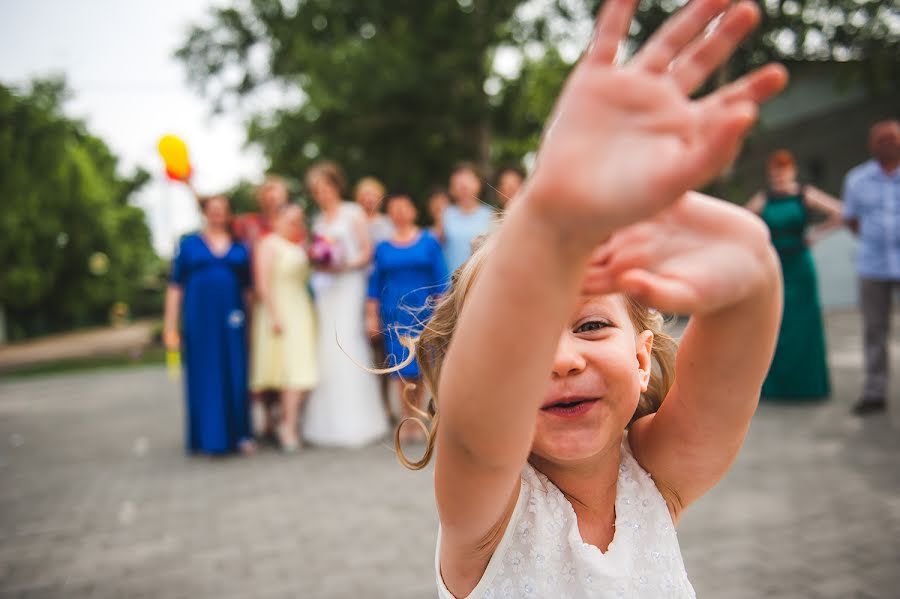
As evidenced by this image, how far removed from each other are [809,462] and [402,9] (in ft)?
51.1

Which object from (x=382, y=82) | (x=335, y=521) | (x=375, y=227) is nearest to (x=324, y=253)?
(x=375, y=227)

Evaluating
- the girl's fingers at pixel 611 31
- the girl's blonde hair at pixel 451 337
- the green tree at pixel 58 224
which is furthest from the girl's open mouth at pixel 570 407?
the green tree at pixel 58 224

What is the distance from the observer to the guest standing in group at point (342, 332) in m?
6.36

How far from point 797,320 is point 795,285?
0.33 metres

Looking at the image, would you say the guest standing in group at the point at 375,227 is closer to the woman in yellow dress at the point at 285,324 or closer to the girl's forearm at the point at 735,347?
the woman in yellow dress at the point at 285,324

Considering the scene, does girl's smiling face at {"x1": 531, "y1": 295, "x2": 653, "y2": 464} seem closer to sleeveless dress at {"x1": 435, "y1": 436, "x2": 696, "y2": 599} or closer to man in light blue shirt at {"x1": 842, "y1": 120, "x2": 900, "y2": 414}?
sleeveless dress at {"x1": 435, "y1": 436, "x2": 696, "y2": 599}

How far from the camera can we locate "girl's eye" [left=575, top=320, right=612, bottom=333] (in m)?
1.24

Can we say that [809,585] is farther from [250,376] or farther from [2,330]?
[2,330]

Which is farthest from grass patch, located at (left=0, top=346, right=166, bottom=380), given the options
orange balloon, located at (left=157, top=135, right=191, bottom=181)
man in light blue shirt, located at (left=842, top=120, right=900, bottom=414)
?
man in light blue shirt, located at (left=842, top=120, right=900, bottom=414)

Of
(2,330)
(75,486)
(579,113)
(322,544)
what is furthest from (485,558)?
(2,330)

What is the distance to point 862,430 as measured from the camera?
17.6 ft

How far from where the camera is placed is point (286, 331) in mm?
6281

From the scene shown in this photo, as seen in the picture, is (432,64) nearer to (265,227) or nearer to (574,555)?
(265,227)

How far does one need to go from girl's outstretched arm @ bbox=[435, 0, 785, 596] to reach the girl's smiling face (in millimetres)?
322
